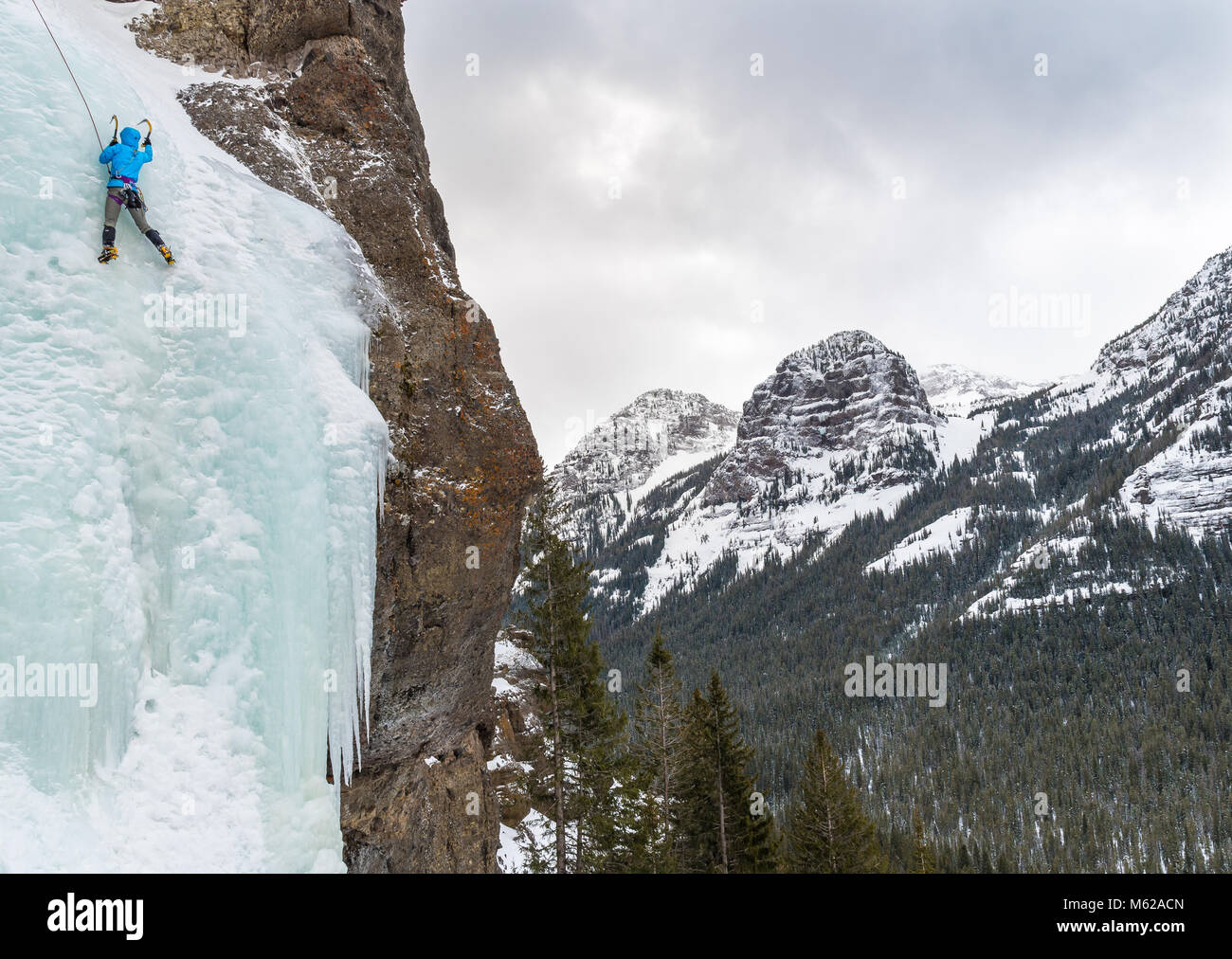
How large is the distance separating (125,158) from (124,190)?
0.46 m

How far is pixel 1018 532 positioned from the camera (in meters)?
175

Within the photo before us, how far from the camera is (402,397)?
922cm

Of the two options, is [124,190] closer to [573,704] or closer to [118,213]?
[118,213]

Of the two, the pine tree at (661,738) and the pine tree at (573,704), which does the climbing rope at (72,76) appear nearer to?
the pine tree at (573,704)

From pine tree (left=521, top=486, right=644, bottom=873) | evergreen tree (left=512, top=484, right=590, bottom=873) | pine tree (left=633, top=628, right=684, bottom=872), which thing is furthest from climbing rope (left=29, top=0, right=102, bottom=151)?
pine tree (left=633, top=628, right=684, bottom=872)

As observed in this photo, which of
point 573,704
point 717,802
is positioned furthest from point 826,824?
point 573,704

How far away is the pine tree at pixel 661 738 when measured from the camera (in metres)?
22.8

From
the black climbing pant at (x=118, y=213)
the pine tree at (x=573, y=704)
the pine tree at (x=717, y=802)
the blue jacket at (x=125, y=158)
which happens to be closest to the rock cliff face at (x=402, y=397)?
the blue jacket at (x=125, y=158)

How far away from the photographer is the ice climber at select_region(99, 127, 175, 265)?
21.1 feet
